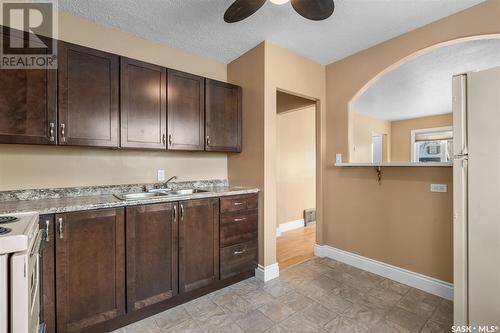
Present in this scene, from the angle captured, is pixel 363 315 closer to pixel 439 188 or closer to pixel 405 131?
pixel 439 188

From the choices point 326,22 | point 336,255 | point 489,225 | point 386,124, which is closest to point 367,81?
point 326,22

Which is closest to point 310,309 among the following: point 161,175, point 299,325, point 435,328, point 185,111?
point 299,325

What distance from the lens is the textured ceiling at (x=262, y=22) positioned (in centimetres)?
200

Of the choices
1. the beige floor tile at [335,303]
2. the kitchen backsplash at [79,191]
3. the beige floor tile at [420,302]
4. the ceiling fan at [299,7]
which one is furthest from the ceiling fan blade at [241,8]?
the beige floor tile at [420,302]

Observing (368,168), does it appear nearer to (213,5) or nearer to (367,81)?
(367,81)

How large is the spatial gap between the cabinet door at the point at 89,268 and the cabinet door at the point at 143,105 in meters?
0.77

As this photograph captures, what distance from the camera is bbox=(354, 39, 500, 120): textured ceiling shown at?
111 inches

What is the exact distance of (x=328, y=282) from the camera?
8.04ft

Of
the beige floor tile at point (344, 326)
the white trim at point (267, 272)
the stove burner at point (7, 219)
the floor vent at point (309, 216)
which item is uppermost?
the stove burner at point (7, 219)

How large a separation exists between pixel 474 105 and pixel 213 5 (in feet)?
6.97

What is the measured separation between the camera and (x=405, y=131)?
6.90 metres

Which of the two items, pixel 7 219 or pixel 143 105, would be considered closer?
pixel 7 219

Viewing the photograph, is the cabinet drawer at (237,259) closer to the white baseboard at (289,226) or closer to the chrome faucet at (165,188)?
the chrome faucet at (165,188)

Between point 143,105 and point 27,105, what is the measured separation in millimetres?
821
